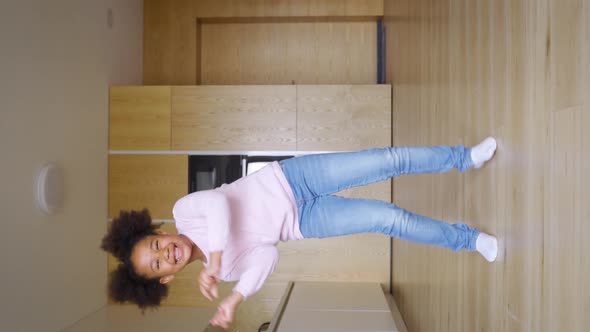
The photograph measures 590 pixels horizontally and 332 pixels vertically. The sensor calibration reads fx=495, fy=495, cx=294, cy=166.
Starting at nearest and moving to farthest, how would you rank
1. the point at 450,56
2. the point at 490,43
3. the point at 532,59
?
1. the point at 532,59
2. the point at 490,43
3. the point at 450,56

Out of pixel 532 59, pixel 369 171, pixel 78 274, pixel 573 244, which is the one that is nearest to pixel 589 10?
pixel 532 59

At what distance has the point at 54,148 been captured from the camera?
106 inches

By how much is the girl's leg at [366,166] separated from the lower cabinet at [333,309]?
4.45ft

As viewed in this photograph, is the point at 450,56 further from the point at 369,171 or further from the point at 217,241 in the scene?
the point at 217,241

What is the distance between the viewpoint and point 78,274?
293cm

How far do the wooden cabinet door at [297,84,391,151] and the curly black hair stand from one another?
1797mm

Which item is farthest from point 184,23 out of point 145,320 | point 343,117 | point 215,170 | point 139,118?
point 145,320

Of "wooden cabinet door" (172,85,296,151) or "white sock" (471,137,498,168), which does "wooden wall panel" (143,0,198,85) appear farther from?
"white sock" (471,137,498,168)

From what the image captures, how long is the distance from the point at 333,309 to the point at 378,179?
1581 mm

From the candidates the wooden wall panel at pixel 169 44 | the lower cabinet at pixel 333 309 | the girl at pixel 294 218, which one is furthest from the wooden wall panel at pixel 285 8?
the girl at pixel 294 218

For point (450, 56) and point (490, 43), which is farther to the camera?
point (450, 56)

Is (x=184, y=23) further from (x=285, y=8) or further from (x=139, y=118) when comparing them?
(x=139, y=118)

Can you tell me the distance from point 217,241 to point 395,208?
596 mm

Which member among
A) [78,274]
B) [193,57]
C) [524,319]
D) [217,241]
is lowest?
[78,274]
